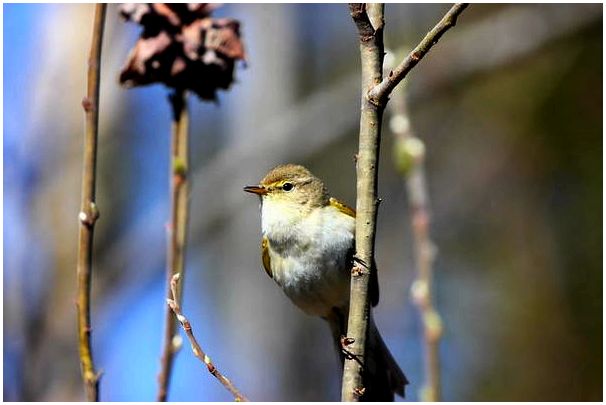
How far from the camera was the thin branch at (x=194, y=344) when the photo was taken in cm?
172

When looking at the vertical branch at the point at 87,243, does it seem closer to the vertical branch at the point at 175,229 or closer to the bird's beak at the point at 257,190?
the vertical branch at the point at 175,229

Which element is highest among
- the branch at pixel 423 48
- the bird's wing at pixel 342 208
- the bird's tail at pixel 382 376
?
the branch at pixel 423 48

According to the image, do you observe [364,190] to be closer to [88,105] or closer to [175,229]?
[175,229]

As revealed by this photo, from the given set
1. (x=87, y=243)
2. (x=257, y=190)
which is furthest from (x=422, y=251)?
(x=87, y=243)

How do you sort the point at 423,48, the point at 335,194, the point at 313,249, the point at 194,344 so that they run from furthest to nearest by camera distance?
the point at 335,194
the point at 313,249
the point at 194,344
the point at 423,48

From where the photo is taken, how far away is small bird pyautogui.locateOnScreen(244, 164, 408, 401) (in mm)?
2859

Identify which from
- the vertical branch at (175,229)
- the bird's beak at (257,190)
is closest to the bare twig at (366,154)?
the vertical branch at (175,229)

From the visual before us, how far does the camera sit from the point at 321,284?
2.93 meters

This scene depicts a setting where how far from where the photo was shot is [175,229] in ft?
6.10

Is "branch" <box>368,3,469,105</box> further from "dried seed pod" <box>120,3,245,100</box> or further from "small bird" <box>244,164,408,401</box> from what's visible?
"small bird" <box>244,164,408,401</box>

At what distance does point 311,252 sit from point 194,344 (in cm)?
118

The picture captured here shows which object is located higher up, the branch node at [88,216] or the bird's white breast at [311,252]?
the branch node at [88,216]

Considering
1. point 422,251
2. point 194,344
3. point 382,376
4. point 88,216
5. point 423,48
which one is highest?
point 423,48

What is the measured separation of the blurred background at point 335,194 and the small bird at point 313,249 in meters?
0.57
